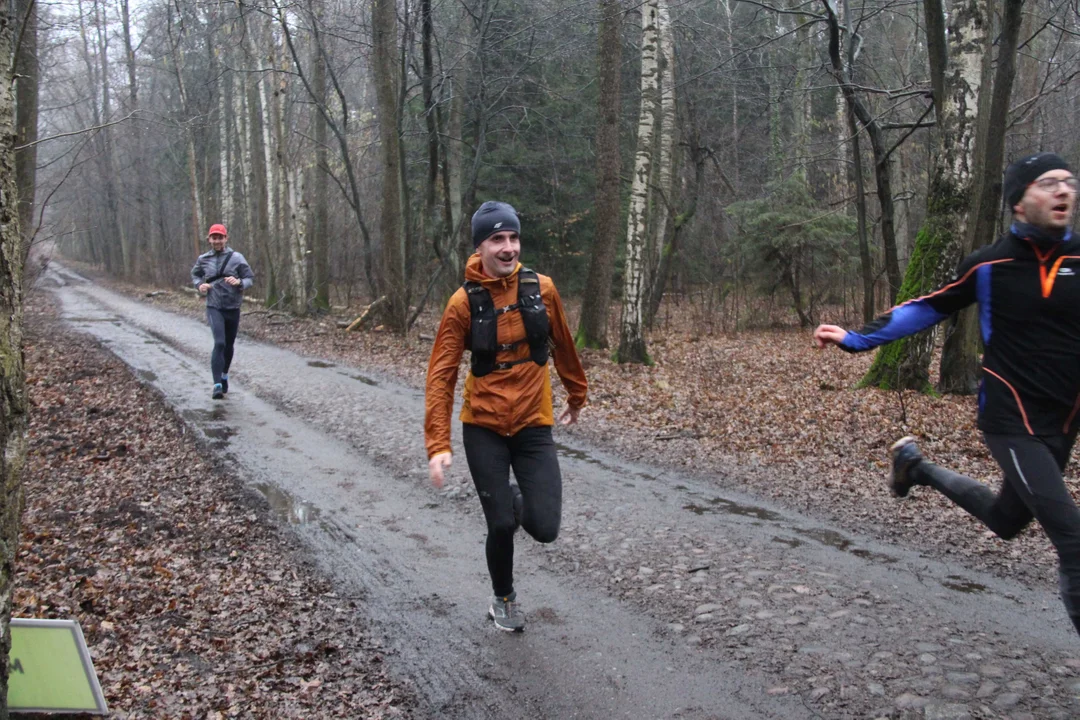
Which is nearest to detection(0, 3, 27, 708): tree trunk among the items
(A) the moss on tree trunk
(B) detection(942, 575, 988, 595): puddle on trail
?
(B) detection(942, 575, 988, 595): puddle on trail

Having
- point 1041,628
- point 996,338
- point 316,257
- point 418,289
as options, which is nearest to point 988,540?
point 1041,628

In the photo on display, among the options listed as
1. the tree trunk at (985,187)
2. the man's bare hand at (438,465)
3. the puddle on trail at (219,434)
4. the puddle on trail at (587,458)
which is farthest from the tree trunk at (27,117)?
the tree trunk at (985,187)

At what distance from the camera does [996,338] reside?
12.7 feet

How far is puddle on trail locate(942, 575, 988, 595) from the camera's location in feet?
16.9

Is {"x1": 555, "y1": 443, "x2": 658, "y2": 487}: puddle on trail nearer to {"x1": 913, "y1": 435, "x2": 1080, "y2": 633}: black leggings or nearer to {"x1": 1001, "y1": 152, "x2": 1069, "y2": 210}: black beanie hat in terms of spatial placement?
{"x1": 913, "y1": 435, "x2": 1080, "y2": 633}: black leggings

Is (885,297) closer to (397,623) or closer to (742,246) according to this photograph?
(742,246)

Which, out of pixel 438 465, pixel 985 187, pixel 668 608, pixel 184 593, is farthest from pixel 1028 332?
pixel 985 187

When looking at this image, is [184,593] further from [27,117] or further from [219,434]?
[27,117]

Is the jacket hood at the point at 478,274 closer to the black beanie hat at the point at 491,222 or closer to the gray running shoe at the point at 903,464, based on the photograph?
the black beanie hat at the point at 491,222

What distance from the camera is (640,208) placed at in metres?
14.5

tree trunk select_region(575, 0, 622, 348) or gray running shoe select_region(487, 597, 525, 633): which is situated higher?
tree trunk select_region(575, 0, 622, 348)

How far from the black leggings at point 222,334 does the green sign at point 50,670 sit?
26.9ft

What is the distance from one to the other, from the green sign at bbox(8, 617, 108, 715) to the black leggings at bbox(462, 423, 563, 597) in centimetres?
191

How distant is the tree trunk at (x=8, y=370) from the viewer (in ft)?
10.3
